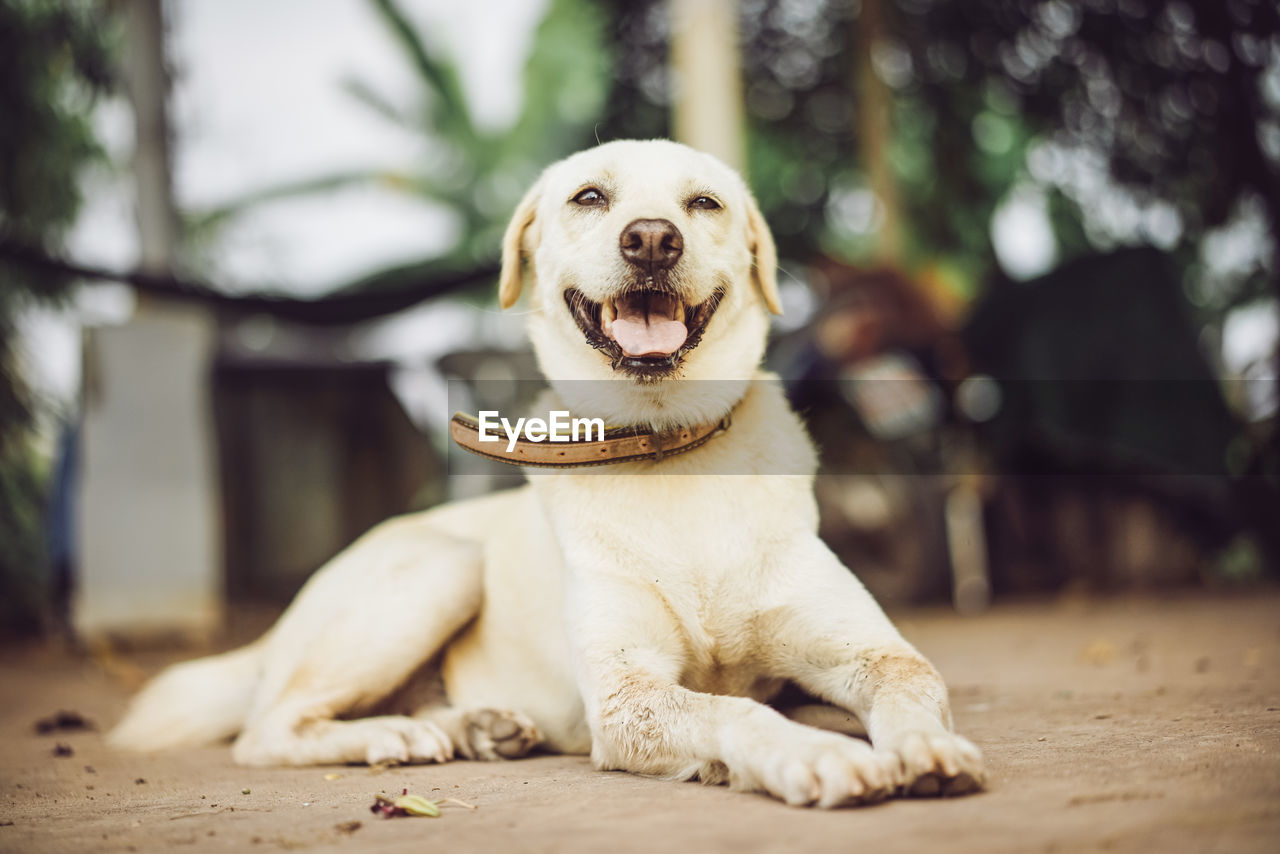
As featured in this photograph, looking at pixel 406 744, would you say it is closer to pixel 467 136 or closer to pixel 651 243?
pixel 651 243

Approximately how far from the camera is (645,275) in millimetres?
2449

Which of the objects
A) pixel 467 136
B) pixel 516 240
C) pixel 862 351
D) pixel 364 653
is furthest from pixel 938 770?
pixel 467 136

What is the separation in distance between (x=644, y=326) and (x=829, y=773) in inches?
49.7

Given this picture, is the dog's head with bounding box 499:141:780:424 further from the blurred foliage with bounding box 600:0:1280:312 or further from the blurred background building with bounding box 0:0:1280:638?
the blurred foliage with bounding box 600:0:1280:312

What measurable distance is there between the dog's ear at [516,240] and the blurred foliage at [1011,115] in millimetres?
4529

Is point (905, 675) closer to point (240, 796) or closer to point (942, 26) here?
point (240, 796)

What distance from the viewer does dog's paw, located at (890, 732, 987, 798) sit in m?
1.66

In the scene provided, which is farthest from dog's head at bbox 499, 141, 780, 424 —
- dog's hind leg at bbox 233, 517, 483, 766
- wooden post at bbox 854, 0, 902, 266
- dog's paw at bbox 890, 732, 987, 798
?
wooden post at bbox 854, 0, 902, 266

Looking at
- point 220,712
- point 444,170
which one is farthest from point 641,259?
point 444,170

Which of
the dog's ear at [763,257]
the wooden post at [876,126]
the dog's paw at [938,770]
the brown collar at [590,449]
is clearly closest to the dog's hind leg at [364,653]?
the brown collar at [590,449]

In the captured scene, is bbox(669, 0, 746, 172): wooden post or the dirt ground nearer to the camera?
the dirt ground

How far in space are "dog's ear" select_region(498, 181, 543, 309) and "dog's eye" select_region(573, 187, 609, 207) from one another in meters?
0.23

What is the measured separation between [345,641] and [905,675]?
5.41 feet

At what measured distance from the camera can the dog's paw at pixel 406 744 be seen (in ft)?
8.51
